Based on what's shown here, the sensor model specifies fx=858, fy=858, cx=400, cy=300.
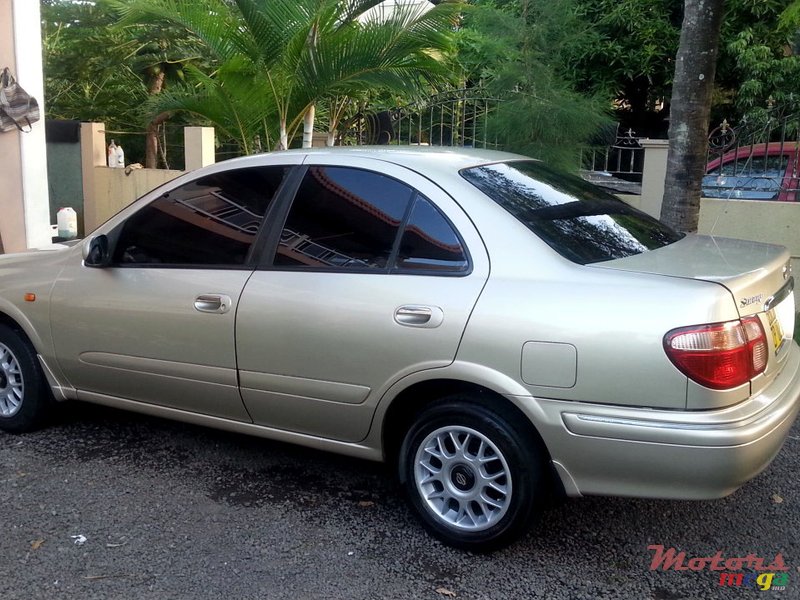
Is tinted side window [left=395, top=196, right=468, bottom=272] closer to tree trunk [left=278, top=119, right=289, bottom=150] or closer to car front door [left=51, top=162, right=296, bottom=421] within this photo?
car front door [left=51, top=162, right=296, bottom=421]

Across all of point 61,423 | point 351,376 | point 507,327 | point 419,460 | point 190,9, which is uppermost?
point 190,9

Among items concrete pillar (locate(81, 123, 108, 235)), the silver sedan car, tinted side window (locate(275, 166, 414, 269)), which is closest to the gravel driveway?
the silver sedan car

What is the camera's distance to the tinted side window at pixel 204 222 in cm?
435

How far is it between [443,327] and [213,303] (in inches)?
50.6

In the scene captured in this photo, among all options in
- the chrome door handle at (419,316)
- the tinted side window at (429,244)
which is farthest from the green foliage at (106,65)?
the chrome door handle at (419,316)

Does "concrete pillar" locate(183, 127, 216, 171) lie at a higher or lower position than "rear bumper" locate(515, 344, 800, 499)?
higher

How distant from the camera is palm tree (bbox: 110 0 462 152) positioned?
26.1ft

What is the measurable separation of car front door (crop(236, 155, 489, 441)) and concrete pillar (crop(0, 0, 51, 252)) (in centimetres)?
614

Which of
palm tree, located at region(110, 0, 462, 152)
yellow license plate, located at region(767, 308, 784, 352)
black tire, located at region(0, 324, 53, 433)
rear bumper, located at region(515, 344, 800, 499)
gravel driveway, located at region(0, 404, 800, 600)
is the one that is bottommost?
gravel driveway, located at region(0, 404, 800, 600)

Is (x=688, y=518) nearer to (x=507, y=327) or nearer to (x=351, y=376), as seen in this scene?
(x=507, y=327)

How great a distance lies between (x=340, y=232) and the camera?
4.09m

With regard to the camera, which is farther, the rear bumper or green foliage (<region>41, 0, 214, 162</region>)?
green foliage (<region>41, 0, 214, 162</region>)

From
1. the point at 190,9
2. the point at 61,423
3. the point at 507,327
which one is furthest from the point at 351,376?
the point at 190,9

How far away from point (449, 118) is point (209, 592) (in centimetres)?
687
